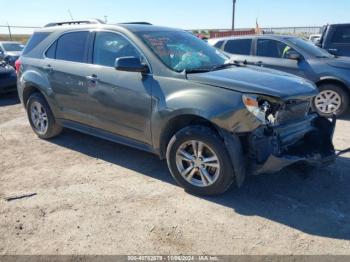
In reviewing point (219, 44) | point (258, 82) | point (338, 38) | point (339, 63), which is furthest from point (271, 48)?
point (258, 82)

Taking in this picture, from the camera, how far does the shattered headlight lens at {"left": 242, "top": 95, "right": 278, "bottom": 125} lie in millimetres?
3455

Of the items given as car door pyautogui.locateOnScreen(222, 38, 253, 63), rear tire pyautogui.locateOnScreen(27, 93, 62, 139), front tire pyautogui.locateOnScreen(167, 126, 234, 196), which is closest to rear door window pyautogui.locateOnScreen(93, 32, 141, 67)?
front tire pyautogui.locateOnScreen(167, 126, 234, 196)

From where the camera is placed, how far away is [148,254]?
2979 mm

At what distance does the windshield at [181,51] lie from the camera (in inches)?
165

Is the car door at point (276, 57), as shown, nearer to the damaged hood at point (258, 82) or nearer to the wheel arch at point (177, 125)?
the damaged hood at point (258, 82)

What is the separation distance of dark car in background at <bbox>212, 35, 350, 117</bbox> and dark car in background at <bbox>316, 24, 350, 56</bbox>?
→ 264 cm

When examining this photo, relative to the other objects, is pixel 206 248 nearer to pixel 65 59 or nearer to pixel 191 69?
pixel 191 69

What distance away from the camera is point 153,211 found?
3.63 m

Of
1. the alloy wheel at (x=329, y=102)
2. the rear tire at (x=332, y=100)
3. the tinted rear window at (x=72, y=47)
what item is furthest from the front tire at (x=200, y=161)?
the alloy wheel at (x=329, y=102)

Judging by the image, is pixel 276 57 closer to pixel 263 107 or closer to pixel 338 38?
pixel 338 38

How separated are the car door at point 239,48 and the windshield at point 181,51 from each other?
133 inches

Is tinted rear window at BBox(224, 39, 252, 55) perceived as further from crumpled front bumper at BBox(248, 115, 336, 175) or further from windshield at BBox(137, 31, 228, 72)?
crumpled front bumper at BBox(248, 115, 336, 175)

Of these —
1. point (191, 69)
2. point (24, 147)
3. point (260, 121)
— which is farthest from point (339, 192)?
point (24, 147)

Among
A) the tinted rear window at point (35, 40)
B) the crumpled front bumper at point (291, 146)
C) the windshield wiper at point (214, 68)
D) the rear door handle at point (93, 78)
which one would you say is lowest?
the crumpled front bumper at point (291, 146)
